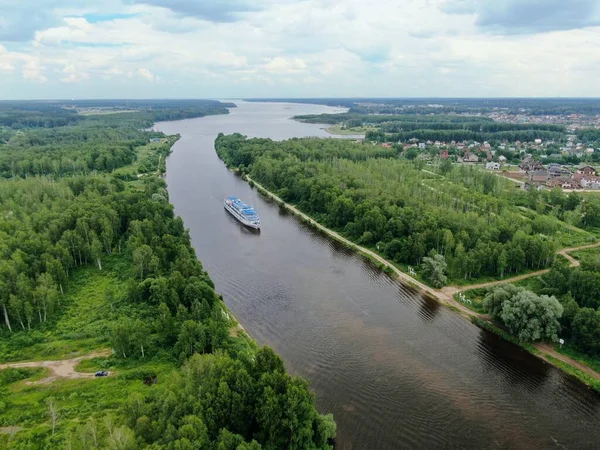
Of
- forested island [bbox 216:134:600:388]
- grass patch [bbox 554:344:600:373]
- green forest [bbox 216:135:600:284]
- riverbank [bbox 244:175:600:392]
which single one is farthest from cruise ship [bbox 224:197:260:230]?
grass patch [bbox 554:344:600:373]

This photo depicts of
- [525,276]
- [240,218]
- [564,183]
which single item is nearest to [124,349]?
[240,218]

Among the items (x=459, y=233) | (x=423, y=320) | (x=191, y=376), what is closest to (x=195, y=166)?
(x=459, y=233)

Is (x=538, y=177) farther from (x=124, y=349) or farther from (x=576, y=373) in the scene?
(x=124, y=349)

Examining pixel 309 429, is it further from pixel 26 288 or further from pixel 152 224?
pixel 152 224

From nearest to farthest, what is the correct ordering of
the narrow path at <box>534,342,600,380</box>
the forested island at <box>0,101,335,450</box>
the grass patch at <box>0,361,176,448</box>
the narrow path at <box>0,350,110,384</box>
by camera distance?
the forested island at <box>0,101,335,450</box>
the grass patch at <box>0,361,176,448</box>
the narrow path at <box>0,350,110,384</box>
the narrow path at <box>534,342,600,380</box>

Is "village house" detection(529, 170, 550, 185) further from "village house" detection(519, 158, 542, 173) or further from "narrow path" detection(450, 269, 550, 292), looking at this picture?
"narrow path" detection(450, 269, 550, 292)

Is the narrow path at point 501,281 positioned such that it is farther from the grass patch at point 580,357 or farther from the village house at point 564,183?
the village house at point 564,183
